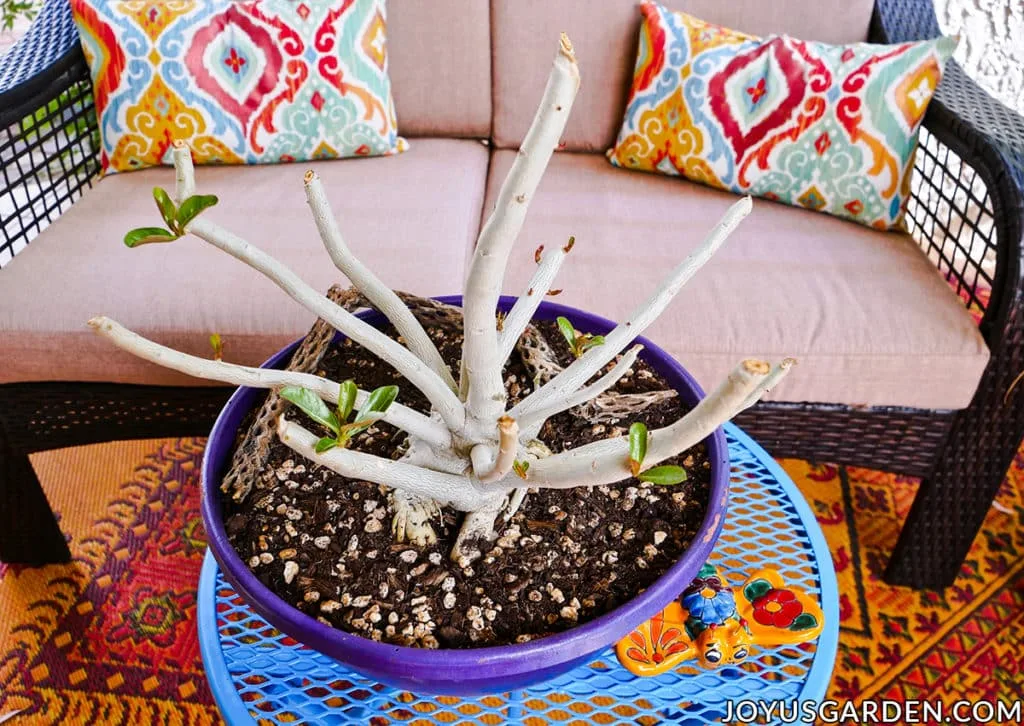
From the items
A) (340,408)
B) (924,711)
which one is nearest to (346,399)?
(340,408)

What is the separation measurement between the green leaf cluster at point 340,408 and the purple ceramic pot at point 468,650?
147 mm

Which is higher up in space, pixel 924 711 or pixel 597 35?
pixel 597 35

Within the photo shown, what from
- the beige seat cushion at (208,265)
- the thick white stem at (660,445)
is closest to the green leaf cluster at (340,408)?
the thick white stem at (660,445)

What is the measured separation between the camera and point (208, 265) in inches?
46.7

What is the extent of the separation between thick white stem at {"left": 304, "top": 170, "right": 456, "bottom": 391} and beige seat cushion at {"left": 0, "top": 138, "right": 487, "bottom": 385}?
49cm

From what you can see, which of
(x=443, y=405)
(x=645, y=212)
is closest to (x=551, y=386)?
(x=443, y=405)

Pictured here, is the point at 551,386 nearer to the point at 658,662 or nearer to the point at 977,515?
the point at 658,662

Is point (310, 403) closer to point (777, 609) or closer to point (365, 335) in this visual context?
point (365, 335)

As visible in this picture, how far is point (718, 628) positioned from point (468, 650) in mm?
325

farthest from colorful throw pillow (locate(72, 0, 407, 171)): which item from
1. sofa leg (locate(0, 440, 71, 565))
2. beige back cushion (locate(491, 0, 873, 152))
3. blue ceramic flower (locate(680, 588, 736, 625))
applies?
blue ceramic flower (locate(680, 588, 736, 625))

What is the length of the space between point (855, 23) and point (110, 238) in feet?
4.61

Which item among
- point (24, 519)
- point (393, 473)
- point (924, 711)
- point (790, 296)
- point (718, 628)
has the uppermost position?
point (393, 473)

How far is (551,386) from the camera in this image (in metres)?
0.60

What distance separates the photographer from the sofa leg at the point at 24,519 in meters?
1.21
